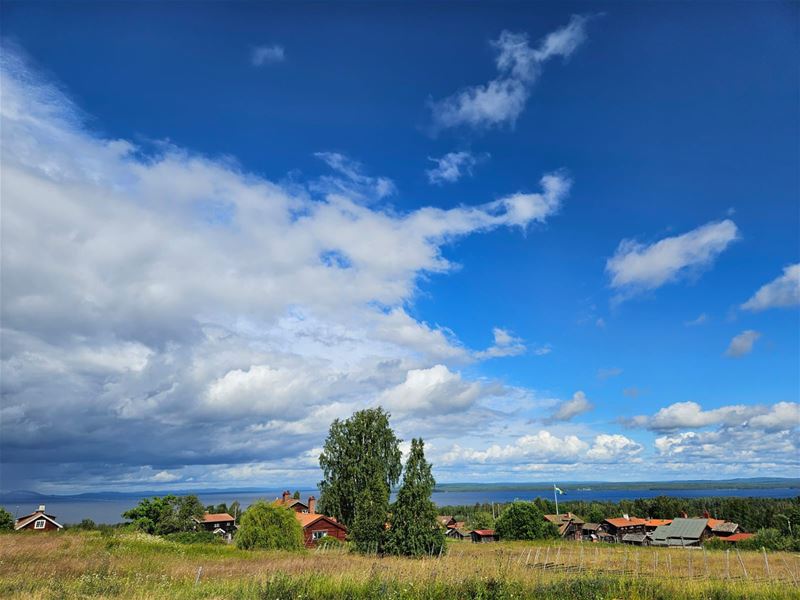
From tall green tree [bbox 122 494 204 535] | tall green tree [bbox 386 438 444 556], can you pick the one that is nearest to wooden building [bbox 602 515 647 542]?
tall green tree [bbox 122 494 204 535]

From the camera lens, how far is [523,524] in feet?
189

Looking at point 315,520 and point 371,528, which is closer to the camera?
point 371,528

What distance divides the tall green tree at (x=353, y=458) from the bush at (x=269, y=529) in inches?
421

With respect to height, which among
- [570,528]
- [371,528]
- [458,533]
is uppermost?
[371,528]

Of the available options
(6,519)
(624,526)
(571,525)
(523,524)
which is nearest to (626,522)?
(624,526)

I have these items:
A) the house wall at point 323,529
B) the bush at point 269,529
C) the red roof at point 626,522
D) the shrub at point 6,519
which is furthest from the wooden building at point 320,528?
the red roof at point 626,522

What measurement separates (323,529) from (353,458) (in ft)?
34.7

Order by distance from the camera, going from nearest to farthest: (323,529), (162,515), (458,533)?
(323,529)
(162,515)
(458,533)

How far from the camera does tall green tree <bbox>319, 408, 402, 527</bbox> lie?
41.5m

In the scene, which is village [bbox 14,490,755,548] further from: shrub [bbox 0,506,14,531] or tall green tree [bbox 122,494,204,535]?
tall green tree [bbox 122,494,204,535]

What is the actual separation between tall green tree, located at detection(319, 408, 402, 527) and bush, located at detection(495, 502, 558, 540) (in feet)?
77.4

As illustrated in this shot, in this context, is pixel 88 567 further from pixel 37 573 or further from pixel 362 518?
pixel 362 518

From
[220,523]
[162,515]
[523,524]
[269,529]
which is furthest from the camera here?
[220,523]

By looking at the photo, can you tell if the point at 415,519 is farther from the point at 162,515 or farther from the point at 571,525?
the point at 571,525
